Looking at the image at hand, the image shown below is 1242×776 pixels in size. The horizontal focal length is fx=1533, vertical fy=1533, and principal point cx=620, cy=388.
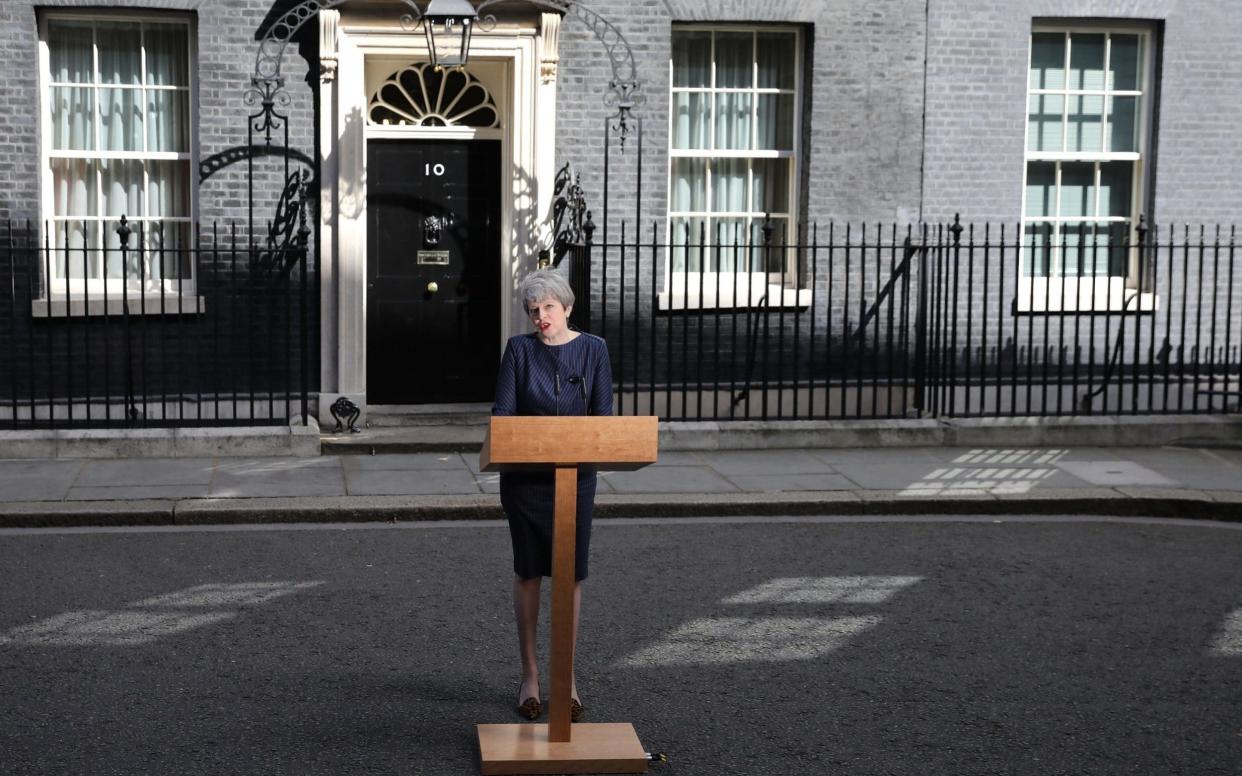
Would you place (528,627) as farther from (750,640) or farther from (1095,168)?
(1095,168)

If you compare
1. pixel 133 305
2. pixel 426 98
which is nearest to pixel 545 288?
pixel 426 98

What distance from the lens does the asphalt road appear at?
17.5ft

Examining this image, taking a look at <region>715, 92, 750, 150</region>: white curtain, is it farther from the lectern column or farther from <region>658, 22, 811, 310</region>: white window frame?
the lectern column

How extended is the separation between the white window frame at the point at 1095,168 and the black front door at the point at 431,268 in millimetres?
4659

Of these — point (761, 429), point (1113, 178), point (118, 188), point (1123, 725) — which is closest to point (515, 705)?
point (1123, 725)

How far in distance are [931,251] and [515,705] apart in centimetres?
829

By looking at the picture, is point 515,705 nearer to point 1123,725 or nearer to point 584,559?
point 584,559

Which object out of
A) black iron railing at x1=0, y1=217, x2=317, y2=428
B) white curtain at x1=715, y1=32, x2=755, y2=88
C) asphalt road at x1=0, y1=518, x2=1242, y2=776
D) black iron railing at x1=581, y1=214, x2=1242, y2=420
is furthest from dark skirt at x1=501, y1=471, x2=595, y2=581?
white curtain at x1=715, y1=32, x2=755, y2=88

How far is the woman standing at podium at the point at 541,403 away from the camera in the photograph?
5.61m

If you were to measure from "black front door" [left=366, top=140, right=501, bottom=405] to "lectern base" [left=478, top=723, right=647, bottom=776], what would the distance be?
752 cm

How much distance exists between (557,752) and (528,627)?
63 centimetres

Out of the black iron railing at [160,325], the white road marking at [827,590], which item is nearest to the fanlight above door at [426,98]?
the black iron railing at [160,325]

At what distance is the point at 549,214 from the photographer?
41.2 ft

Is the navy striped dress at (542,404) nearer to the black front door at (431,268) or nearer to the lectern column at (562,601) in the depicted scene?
the lectern column at (562,601)
